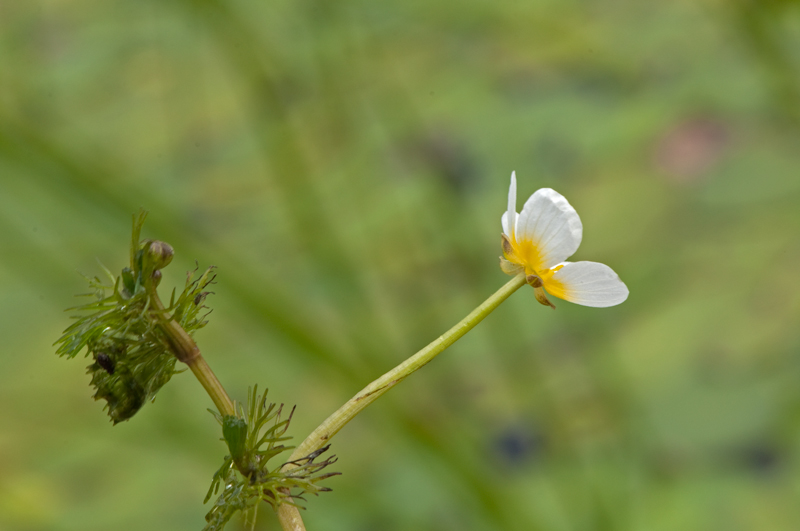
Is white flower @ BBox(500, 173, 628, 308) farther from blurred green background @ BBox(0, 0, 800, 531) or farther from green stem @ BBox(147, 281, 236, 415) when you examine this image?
blurred green background @ BBox(0, 0, 800, 531)

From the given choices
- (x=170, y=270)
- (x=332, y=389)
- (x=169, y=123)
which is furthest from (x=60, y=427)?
(x=169, y=123)

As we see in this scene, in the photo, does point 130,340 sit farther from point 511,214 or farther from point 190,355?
point 511,214

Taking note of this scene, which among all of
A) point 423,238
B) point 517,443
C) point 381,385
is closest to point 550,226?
point 381,385

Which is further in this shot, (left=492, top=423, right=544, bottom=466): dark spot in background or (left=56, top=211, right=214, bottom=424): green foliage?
(left=492, top=423, right=544, bottom=466): dark spot in background

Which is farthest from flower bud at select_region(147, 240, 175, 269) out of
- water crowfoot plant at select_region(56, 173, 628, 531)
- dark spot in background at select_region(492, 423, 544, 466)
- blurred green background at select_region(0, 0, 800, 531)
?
dark spot in background at select_region(492, 423, 544, 466)

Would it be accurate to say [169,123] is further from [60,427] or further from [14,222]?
[60,427]

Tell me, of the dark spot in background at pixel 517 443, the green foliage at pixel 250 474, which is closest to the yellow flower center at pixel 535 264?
the green foliage at pixel 250 474
